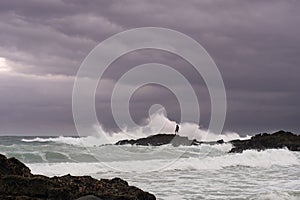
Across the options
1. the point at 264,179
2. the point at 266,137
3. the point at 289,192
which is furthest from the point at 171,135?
the point at 289,192

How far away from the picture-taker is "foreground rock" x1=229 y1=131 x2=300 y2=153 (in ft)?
140

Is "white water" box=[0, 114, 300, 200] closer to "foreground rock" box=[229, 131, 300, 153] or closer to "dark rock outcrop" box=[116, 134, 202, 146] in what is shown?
"foreground rock" box=[229, 131, 300, 153]

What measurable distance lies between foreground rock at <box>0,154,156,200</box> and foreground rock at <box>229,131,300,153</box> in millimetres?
31498

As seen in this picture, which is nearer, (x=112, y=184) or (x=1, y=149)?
(x=112, y=184)

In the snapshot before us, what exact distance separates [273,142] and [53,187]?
120 ft

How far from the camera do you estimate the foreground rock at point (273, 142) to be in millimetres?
42719

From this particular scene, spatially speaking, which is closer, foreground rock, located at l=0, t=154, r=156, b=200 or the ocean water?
foreground rock, located at l=0, t=154, r=156, b=200

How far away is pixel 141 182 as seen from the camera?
701 inches

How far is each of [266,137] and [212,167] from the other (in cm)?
2152

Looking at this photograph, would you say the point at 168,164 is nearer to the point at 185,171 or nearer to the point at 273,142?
the point at 185,171

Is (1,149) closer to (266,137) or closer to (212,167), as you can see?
(212,167)

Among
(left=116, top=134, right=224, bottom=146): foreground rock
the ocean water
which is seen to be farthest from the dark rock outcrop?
the ocean water

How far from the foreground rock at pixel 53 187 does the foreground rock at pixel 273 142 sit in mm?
31498

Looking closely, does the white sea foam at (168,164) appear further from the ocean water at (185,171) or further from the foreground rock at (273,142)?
the foreground rock at (273,142)
